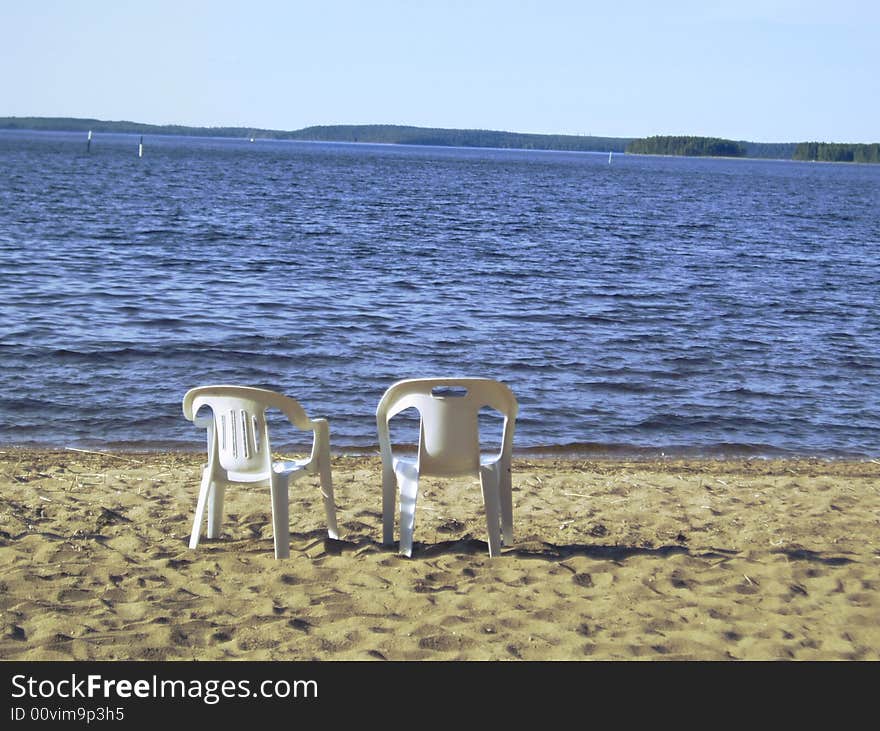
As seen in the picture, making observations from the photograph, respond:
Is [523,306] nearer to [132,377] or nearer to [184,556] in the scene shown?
[132,377]

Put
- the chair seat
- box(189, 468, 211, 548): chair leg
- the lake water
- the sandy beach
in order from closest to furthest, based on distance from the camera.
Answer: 1. the sandy beach
2. the chair seat
3. box(189, 468, 211, 548): chair leg
4. the lake water

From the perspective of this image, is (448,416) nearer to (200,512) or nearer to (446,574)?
(446,574)

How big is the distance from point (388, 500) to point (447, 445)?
46 cm

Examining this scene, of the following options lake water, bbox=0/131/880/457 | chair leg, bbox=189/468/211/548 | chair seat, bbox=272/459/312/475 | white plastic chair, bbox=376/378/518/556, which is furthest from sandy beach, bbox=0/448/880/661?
lake water, bbox=0/131/880/457

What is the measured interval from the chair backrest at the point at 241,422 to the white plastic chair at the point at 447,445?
54 cm

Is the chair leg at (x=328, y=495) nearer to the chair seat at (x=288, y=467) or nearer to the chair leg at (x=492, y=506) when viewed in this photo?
the chair seat at (x=288, y=467)

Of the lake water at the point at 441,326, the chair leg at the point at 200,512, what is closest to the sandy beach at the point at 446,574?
the chair leg at the point at 200,512

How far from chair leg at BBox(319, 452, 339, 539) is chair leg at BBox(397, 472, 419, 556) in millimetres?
432

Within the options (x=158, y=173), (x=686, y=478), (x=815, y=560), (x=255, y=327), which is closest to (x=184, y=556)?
(x=815, y=560)

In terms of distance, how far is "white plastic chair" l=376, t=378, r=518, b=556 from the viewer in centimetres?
537

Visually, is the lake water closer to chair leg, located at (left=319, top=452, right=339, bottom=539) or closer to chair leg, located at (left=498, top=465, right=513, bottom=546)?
chair leg, located at (left=319, top=452, right=339, bottom=539)

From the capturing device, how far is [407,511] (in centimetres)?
555
